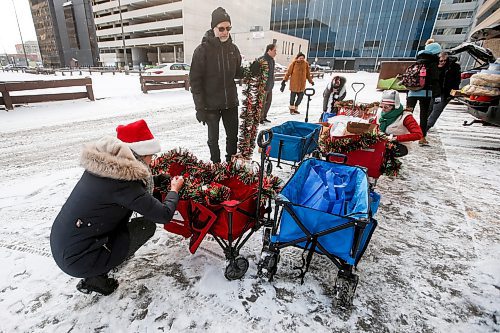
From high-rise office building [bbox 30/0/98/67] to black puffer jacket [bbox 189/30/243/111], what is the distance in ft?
218

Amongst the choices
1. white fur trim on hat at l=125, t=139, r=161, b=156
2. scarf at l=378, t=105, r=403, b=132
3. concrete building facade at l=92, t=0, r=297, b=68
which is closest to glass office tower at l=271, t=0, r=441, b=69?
concrete building facade at l=92, t=0, r=297, b=68

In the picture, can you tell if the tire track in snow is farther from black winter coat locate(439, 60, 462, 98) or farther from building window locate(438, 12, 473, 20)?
building window locate(438, 12, 473, 20)

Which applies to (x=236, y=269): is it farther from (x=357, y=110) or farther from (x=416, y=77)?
(x=416, y=77)

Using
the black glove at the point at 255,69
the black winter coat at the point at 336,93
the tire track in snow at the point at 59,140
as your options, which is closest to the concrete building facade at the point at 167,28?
the tire track in snow at the point at 59,140

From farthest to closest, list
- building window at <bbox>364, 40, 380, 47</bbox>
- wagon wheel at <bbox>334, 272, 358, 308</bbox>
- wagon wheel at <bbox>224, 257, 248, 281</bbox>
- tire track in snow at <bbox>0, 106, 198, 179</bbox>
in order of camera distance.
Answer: building window at <bbox>364, 40, 380, 47</bbox>
tire track in snow at <bbox>0, 106, 198, 179</bbox>
wagon wheel at <bbox>224, 257, 248, 281</bbox>
wagon wheel at <bbox>334, 272, 358, 308</bbox>

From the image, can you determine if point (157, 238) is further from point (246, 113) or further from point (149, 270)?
point (246, 113)

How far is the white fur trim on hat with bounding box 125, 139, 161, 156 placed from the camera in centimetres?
163

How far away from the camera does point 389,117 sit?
3.71 m

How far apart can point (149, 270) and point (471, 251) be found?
306cm

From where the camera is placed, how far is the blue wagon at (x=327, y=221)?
1666 millimetres

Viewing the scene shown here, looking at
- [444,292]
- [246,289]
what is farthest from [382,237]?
[246,289]

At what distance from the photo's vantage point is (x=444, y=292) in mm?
1979

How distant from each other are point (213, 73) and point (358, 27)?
67906mm

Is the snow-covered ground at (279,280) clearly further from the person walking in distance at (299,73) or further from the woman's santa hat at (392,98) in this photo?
the person walking in distance at (299,73)
